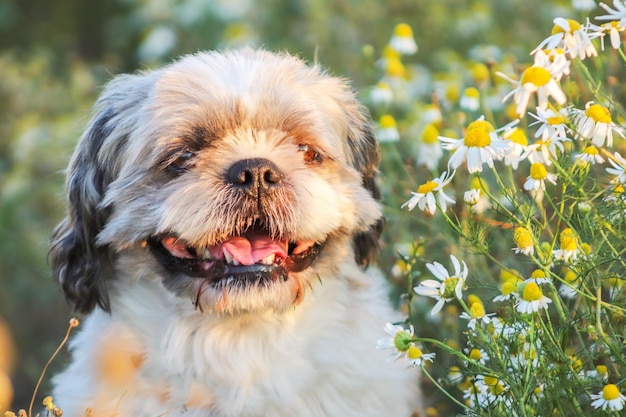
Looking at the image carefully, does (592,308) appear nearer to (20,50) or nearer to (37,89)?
(37,89)

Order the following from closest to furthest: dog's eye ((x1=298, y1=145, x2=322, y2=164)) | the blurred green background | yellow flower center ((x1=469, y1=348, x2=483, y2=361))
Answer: yellow flower center ((x1=469, y1=348, x2=483, y2=361)), dog's eye ((x1=298, y1=145, x2=322, y2=164)), the blurred green background

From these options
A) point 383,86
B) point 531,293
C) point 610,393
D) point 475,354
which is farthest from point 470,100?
point 610,393

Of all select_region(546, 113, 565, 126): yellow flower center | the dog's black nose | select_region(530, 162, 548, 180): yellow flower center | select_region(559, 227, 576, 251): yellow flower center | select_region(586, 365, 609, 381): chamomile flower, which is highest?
select_region(546, 113, 565, 126): yellow flower center

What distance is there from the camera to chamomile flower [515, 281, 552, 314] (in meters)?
2.43

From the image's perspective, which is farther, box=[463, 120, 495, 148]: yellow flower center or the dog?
the dog

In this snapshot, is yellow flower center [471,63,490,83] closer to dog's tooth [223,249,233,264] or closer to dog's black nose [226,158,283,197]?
dog's black nose [226,158,283,197]

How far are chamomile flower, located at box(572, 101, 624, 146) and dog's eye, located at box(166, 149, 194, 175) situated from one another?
→ 139 cm

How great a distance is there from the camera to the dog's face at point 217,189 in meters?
3.17

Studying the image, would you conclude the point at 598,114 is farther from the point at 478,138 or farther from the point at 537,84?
the point at 478,138

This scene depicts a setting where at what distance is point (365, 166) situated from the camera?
386cm

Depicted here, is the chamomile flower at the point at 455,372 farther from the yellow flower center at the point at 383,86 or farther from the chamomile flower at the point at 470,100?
the yellow flower center at the point at 383,86

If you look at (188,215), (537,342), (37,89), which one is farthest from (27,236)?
(537,342)

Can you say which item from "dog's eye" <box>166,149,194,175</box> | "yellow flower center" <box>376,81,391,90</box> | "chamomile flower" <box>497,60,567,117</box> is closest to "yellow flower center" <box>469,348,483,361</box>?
"chamomile flower" <box>497,60,567,117</box>

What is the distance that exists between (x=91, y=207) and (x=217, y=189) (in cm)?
62
